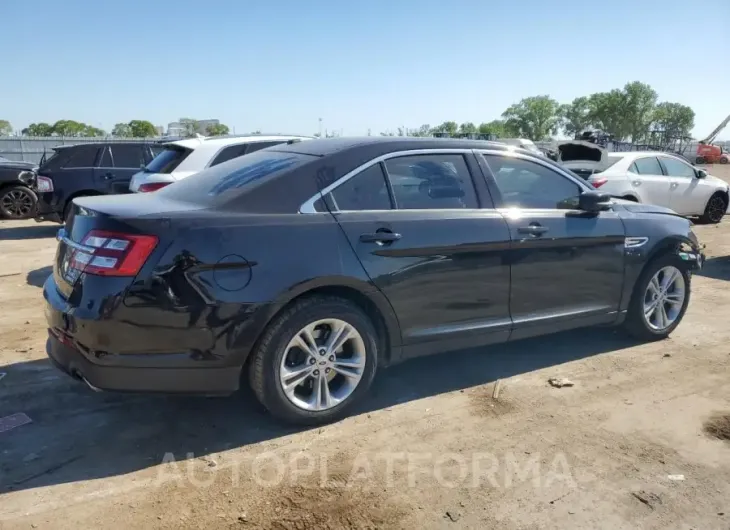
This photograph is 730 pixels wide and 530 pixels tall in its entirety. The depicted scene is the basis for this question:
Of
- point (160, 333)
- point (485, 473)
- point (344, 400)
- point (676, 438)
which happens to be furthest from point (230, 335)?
point (676, 438)

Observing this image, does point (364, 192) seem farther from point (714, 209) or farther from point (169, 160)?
point (714, 209)

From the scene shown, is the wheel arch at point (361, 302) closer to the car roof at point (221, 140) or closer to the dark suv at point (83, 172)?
the car roof at point (221, 140)

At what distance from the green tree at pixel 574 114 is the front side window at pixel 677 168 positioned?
308 feet

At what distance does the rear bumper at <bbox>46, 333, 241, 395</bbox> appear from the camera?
320 cm

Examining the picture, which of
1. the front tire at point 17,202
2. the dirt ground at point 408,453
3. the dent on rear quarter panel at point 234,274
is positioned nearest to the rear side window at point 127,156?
the front tire at point 17,202

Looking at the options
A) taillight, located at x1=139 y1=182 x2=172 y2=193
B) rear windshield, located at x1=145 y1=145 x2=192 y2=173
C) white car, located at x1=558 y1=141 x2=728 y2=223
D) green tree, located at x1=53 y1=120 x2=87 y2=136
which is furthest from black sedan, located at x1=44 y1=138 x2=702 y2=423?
green tree, located at x1=53 y1=120 x2=87 y2=136

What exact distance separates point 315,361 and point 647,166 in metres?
10.00

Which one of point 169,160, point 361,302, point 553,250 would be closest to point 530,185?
point 553,250

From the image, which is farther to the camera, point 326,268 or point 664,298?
point 664,298

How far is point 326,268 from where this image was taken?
3496mm

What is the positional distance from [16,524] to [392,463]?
179cm

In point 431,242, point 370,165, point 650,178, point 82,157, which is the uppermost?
point 370,165

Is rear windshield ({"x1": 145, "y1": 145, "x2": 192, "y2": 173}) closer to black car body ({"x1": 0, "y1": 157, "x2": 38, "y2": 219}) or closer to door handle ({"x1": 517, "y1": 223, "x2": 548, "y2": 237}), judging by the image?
door handle ({"x1": 517, "y1": 223, "x2": 548, "y2": 237})

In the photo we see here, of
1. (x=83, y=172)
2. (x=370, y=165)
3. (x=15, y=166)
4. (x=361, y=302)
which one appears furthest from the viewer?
(x=15, y=166)
